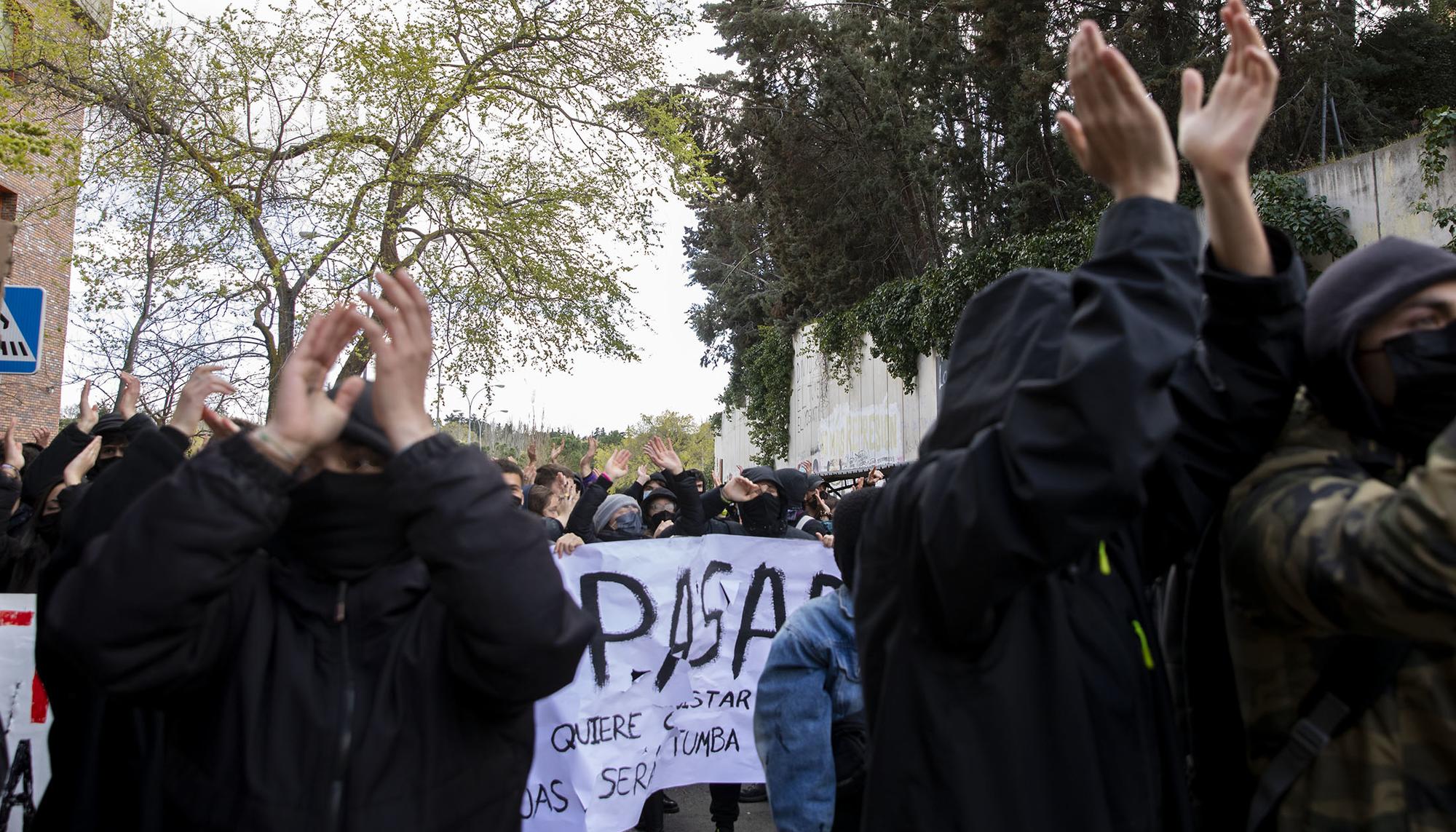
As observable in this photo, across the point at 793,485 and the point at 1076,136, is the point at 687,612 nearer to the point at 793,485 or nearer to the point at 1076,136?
the point at 793,485

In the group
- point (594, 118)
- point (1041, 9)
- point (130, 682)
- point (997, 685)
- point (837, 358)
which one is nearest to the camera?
point (997, 685)

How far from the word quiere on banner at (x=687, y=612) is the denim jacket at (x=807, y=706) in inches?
98.5

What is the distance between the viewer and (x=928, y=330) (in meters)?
22.6

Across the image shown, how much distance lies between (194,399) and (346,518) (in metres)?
0.86

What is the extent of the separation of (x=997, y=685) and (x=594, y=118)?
45.8ft

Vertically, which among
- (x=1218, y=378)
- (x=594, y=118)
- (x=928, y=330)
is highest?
(x=594, y=118)

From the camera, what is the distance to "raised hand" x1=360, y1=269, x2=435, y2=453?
1877 millimetres

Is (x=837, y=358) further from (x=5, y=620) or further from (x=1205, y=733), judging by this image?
(x=1205, y=733)

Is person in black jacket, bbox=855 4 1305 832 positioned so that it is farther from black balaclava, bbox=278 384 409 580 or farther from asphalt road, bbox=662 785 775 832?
asphalt road, bbox=662 785 775 832

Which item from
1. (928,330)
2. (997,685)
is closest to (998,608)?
(997,685)

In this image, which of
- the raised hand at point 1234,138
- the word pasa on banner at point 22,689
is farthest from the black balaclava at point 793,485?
the raised hand at point 1234,138

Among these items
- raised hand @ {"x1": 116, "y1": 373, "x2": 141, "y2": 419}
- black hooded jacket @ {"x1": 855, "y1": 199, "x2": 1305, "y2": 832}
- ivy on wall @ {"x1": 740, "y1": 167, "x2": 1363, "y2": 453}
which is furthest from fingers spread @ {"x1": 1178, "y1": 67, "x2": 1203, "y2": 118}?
ivy on wall @ {"x1": 740, "y1": 167, "x2": 1363, "y2": 453}

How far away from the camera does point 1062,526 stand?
1459mm

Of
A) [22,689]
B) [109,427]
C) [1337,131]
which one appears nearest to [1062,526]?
[109,427]
